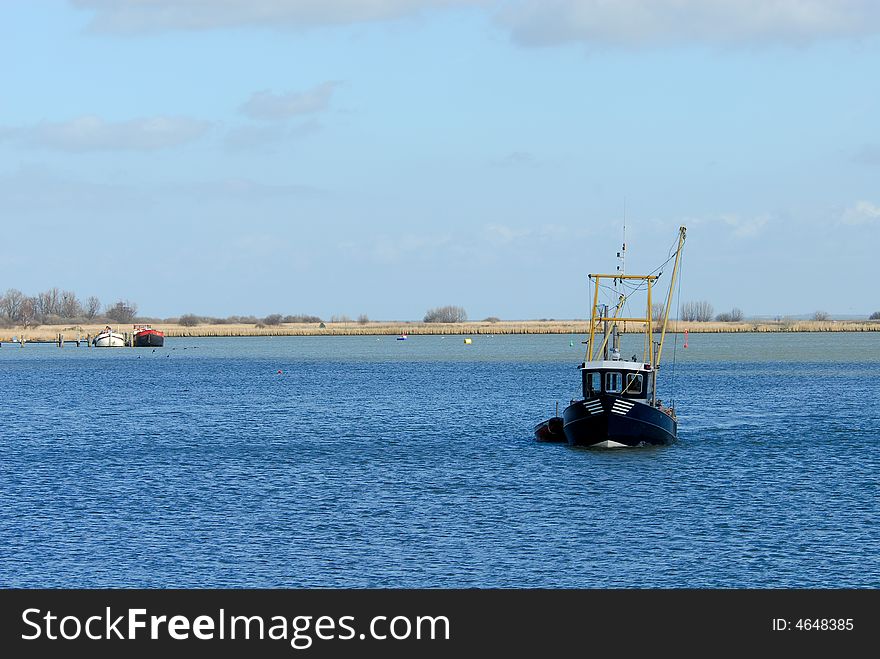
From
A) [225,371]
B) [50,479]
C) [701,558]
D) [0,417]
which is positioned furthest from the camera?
[225,371]

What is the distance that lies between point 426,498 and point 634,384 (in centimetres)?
2027

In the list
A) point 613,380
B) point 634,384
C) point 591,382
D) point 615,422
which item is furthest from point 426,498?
point 634,384

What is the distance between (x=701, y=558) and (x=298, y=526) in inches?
623

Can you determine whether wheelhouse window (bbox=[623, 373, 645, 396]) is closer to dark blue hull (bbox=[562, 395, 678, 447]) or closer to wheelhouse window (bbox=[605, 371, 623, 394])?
wheelhouse window (bbox=[605, 371, 623, 394])

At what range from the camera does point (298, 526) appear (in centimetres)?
4956

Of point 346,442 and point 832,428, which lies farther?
point 832,428

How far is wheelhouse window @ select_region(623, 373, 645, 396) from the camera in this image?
71.9m

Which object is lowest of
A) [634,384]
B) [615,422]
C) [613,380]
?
[615,422]

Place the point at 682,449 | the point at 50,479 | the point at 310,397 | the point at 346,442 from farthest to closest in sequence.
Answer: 1. the point at 310,397
2. the point at 346,442
3. the point at 682,449
4. the point at 50,479

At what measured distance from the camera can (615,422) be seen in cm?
7188

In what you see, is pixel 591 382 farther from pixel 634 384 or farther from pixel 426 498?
pixel 426 498

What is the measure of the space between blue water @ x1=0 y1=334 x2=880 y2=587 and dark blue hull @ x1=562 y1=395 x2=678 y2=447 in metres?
1.11
